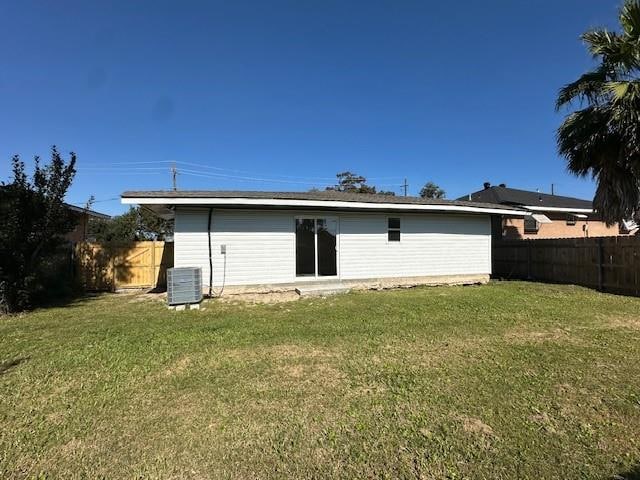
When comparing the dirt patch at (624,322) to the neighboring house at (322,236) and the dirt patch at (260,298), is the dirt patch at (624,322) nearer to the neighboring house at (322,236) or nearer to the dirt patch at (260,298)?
the neighboring house at (322,236)

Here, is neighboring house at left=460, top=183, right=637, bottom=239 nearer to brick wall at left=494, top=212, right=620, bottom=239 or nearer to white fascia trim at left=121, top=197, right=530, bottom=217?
brick wall at left=494, top=212, right=620, bottom=239

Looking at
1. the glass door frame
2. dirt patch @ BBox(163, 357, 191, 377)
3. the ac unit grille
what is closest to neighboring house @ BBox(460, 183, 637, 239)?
the glass door frame

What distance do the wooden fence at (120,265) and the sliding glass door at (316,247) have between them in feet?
18.0

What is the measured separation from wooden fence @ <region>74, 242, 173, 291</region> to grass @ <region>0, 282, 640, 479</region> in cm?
614

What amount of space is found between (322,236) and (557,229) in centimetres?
1434

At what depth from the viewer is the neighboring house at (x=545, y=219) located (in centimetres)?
1756

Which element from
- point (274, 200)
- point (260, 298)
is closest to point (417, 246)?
point (274, 200)

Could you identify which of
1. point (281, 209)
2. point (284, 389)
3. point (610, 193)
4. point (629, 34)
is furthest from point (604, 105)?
point (284, 389)

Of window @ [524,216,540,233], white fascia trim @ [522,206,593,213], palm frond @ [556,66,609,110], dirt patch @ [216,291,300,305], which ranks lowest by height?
dirt patch @ [216,291,300,305]

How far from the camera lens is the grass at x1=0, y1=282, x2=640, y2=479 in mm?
2672

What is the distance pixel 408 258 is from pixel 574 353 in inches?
304

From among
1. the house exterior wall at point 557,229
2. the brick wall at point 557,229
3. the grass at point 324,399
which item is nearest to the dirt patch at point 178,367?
the grass at point 324,399

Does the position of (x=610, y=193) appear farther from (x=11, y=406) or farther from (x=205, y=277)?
(x=11, y=406)

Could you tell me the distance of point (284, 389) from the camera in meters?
3.89
